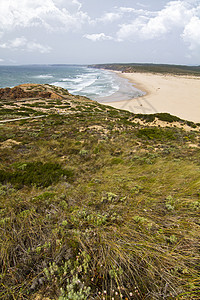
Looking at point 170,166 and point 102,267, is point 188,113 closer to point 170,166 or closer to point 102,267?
A: point 170,166

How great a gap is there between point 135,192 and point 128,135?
29.5 feet

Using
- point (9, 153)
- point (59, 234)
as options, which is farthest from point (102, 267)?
point (9, 153)

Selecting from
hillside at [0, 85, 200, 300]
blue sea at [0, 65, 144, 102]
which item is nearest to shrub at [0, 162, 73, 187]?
hillside at [0, 85, 200, 300]

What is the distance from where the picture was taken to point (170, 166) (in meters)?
6.70

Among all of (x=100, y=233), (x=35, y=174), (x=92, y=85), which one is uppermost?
(x=92, y=85)

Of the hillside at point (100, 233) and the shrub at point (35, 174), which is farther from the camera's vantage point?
the shrub at point (35, 174)

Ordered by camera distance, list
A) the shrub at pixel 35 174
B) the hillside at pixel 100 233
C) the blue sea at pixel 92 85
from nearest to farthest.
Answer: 1. the hillside at pixel 100 233
2. the shrub at pixel 35 174
3. the blue sea at pixel 92 85

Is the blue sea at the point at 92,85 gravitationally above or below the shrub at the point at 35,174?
above

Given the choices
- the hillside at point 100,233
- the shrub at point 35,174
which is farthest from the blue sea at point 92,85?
the hillside at point 100,233

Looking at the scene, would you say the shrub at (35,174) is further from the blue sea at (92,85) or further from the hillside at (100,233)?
the blue sea at (92,85)

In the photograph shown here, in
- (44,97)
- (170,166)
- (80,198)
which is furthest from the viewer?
(44,97)

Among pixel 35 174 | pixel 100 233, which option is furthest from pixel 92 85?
pixel 100 233

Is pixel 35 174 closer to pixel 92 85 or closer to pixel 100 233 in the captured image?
pixel 100 233

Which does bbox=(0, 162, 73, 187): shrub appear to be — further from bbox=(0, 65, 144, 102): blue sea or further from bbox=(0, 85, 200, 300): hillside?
bbox=(0, 65, 144, 102): blue sea
